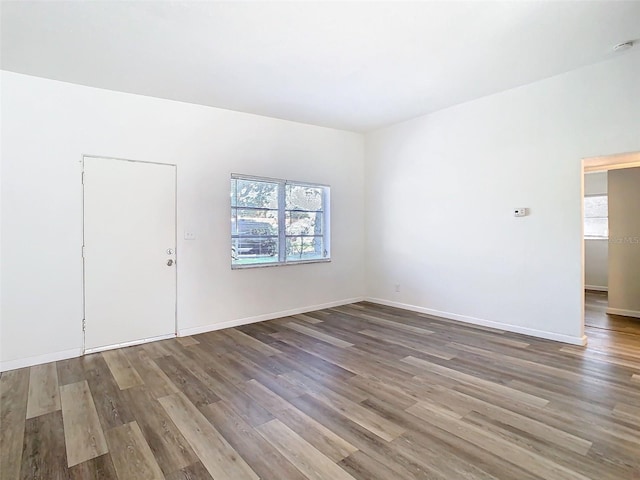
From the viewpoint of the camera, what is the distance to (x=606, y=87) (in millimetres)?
3562

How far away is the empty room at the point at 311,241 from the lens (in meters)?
2.25

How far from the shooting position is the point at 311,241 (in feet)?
18.9

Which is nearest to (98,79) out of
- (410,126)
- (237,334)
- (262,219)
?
(262,219)

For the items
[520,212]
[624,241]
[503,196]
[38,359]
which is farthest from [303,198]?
[624,241]

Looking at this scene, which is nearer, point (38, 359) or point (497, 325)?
point (38, 359)

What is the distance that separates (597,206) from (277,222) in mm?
7241

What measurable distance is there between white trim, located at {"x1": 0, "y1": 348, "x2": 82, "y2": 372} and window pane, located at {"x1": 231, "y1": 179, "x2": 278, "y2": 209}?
2.53 m

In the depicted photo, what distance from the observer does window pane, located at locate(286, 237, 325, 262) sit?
549 cm

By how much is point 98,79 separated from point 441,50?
11.5 ft

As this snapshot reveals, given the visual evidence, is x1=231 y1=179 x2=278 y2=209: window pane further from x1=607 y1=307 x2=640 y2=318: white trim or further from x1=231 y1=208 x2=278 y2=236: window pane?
x1=607 y1=307 x2=640 y2=318: white trim

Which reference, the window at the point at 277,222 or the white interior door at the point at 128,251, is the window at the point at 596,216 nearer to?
the window at the point at 277,222

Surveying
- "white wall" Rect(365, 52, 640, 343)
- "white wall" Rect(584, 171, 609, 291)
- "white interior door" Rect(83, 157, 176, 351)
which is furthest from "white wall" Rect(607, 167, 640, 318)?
"white interior door" Rect(83, 157, 176, 351)

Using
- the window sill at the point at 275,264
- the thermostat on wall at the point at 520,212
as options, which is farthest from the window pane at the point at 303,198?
the thermostat on wall at the point at 520,212

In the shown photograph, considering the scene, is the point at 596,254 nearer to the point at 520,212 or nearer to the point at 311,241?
the point at 520,212
